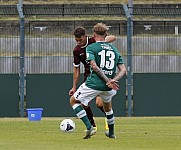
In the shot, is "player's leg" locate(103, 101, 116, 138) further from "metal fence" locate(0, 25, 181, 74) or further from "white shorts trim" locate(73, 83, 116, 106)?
"metal fence" locate(0, 25, 181, 74)

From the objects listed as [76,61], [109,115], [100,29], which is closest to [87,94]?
[109,115]

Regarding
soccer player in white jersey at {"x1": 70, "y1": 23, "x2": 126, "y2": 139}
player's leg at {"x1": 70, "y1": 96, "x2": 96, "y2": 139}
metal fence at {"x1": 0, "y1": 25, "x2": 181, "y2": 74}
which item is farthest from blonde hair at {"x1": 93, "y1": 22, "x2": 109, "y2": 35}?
metal fence at {"x1": 0, "y1": 25, "x2": 181, "y2": 74}

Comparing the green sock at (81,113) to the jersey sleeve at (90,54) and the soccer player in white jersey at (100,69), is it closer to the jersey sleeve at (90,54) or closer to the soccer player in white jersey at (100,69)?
the soccer player in white jersey at (100,69)

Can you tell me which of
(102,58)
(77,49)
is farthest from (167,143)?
(77,49)

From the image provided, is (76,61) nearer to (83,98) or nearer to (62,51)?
(83,98)

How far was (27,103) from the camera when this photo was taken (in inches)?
1051

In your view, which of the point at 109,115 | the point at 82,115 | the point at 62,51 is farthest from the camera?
the point at 62,51

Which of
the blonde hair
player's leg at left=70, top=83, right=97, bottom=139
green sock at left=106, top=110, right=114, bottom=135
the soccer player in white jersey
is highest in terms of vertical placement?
the blonde hair

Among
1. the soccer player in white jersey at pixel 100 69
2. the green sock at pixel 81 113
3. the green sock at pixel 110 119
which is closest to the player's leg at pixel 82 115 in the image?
the green sock at pixel 81 113

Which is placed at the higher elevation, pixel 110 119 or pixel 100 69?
pixel 100 69

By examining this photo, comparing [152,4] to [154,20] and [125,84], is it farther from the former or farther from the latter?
[125,84]

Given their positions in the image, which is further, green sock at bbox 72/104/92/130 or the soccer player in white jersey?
green sock at bbox 72/104/92/130

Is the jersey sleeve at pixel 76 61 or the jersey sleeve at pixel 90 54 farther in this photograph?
the jersey sleeve at pixel 76 61

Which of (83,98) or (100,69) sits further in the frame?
(83,98)
